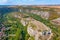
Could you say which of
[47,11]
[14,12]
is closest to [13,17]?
[14,12]

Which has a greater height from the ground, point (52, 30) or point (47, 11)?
point (47, 11)

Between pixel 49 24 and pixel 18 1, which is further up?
pixel 18 1

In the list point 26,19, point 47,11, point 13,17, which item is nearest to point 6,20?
point 13,17

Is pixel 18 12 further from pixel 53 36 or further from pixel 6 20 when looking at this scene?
pixel 53 36

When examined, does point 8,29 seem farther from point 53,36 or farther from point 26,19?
point 53,36

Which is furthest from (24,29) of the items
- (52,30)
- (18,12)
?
(52,30)

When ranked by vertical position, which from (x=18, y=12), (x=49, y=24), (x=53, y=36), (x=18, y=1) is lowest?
(x=53, y=36)

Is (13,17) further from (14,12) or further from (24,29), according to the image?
(24,29)
